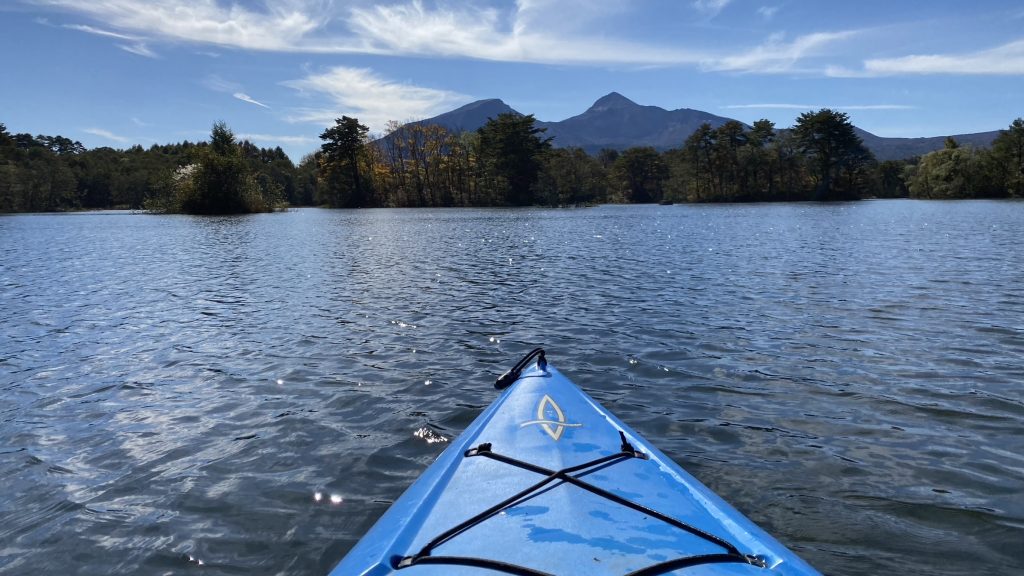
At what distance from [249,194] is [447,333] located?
68552 mm

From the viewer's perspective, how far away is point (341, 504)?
5.28 meters

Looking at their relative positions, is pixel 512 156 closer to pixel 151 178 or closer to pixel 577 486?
pixel 151 178

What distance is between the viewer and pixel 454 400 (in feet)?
25.8

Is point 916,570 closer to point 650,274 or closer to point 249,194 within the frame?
point 650,274

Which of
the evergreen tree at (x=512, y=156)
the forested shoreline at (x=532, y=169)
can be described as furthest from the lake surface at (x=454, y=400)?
the evergreen tree at (x=512, y=156)

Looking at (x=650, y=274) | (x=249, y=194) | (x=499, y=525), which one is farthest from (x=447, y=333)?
(x=249, y=194)

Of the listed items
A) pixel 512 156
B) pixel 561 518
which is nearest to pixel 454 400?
pixel 561 518

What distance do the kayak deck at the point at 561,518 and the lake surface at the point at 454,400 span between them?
1.34m

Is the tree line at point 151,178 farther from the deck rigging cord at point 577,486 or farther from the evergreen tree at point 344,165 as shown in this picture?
the deck rigging cord at point 577,486

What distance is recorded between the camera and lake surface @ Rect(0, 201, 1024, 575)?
4.82 m

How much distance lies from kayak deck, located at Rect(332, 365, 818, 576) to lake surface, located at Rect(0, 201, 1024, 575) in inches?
52.7

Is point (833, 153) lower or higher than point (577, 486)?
higher

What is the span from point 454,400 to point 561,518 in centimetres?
460

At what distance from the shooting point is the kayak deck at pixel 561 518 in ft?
9.81
